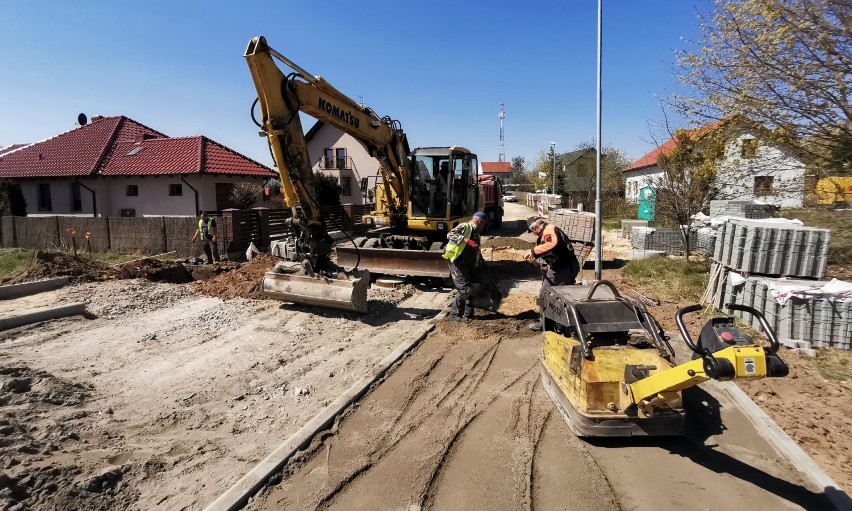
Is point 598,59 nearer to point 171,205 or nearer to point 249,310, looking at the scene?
point 249,310

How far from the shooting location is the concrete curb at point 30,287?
937 centimetres

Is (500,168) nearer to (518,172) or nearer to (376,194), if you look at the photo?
(518,172)

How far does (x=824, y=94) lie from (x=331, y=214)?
16.9 metres

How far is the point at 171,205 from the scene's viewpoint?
814 inches

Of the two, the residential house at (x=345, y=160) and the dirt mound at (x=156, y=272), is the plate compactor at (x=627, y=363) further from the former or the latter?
the residential house at (x=345, y=160)

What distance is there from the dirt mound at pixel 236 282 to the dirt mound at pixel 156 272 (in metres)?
0.30

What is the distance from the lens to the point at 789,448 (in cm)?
396

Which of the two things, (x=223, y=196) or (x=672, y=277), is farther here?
(x=223, y=196)

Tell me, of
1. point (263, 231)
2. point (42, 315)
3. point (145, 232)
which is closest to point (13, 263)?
point (145, 232)

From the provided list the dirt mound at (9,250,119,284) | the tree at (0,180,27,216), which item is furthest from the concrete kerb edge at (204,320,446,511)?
the tree at (0,180,27,216)

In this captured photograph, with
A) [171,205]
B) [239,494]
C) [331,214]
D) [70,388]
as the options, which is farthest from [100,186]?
[239,494]

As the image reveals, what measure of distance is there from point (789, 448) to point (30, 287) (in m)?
12.6

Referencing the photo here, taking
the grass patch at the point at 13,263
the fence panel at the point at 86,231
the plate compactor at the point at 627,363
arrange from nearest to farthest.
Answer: the plate compactor at the point at 627,363 < the grass patch at the point at 13,263 < the fence panel at the point at 86,231

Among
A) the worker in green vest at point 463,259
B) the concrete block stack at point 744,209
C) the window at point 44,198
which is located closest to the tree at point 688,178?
the concrete block stack at point 744,209
